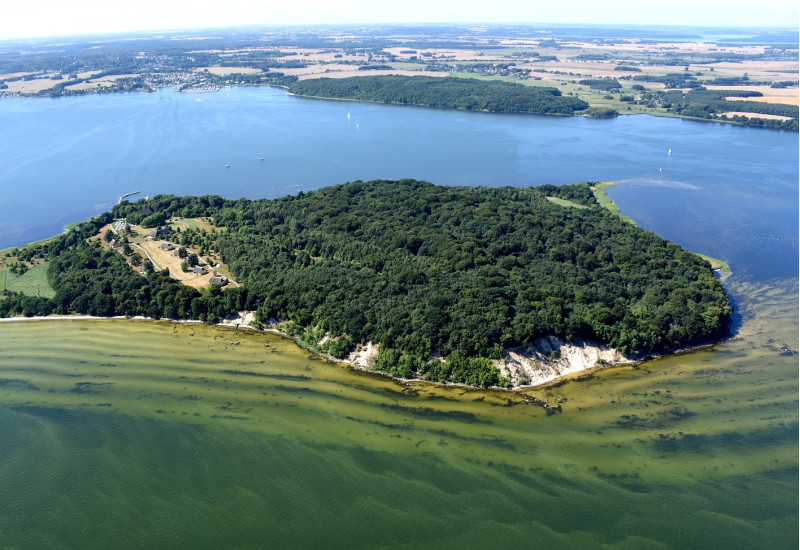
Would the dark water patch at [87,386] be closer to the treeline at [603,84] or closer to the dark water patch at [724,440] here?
the dark water patch at [724,440]

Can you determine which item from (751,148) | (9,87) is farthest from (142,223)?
(9,87)

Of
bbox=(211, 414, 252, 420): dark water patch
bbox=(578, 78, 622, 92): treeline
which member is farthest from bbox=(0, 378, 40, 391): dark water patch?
bbox=(578, 78, 622, 92): treeline

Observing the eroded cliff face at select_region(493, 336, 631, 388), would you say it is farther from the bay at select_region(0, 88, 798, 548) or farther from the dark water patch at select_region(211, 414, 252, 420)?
the dark water patch at select_region(211, 414, 252, 420)

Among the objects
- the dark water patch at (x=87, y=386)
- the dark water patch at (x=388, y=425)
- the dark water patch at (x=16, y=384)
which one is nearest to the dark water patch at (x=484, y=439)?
the dark water patch at (x=388, y=425)

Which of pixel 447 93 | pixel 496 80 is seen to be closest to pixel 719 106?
pixel 496 80

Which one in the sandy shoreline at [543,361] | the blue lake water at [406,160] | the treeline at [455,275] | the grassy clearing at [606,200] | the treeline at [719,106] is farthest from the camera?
the treeline at [719,106]

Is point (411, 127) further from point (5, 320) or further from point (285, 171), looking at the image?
point (5, 320)

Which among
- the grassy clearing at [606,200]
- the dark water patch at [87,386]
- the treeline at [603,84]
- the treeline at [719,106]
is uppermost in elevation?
the treeline at [603,84]
